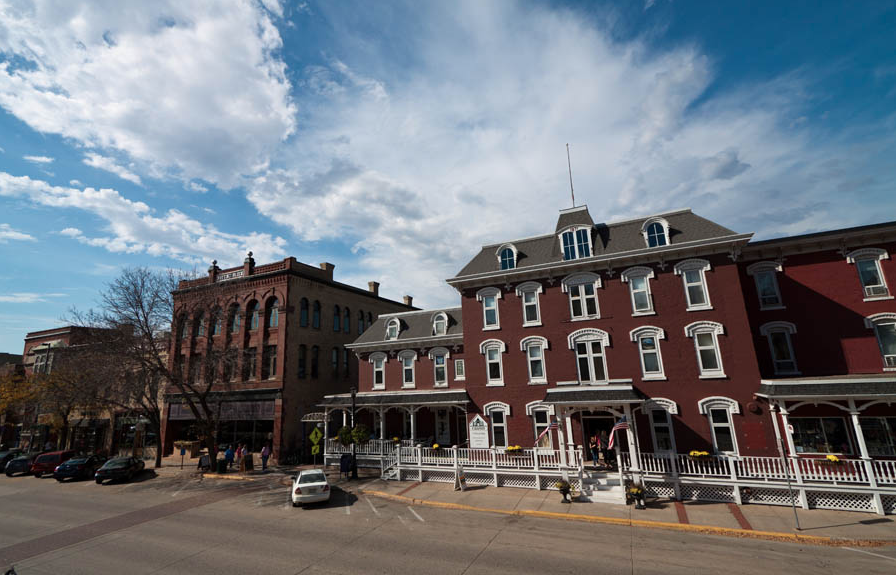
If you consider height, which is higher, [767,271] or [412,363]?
[767,271]

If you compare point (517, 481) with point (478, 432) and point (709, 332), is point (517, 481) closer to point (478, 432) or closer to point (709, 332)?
point (478, 432)

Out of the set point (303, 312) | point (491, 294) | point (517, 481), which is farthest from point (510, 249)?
point (303, 312)

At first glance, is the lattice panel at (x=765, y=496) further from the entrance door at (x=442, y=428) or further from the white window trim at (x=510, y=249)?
the entrance door at (x=442, y=428)

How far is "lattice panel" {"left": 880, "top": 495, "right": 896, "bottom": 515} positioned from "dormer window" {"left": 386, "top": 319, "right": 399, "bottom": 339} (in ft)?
81.9

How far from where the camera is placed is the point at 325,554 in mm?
12055

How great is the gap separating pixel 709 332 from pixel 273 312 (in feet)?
96.4

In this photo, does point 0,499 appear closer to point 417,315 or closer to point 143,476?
point 143,476

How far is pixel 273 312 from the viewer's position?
108 ft

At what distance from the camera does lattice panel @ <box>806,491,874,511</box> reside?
14773 mm

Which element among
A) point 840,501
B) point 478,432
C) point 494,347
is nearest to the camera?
point 840,501

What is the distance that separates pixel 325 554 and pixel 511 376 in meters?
13.5

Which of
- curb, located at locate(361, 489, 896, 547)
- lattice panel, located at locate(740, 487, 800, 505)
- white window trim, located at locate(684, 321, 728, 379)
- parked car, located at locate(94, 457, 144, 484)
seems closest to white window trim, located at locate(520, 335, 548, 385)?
white window trim, located at locate(684, 321, 728, 379)

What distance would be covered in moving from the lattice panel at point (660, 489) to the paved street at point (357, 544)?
13.0 ft

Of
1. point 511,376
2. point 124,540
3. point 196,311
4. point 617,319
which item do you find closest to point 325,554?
point 124,540
